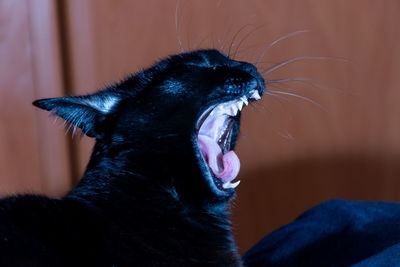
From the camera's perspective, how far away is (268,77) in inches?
62.1

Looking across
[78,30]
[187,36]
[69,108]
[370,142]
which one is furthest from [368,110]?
[69,108]

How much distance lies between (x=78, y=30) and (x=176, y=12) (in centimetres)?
32

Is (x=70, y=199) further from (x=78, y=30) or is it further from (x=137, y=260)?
(x=78, y=30)

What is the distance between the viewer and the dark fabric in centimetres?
89

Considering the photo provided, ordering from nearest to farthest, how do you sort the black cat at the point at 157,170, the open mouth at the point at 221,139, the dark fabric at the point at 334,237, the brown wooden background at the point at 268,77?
the black cat at the point at 157,170
the open mouth at the point at 221,139
the dark fabric at the point at 334,237
the brown wooden background at the point at 268,77

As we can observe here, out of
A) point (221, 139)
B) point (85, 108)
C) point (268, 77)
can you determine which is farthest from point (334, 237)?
point (268, 77)

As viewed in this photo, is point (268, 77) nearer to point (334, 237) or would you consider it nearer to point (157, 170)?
point (334, 237)

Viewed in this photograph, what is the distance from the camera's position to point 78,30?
1413 millimetres

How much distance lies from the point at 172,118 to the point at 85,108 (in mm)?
150

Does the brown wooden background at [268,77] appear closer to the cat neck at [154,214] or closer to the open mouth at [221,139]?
the open mouth at [221,139]

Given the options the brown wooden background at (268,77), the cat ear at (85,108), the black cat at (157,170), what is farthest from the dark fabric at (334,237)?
the cat ear at (85,108)

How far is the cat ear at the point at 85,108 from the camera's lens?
0.72 m

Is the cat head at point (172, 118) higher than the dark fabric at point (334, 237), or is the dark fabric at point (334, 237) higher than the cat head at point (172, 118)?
the cat head at point (172, 118)

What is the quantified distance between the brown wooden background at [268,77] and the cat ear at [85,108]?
20.9 inches
